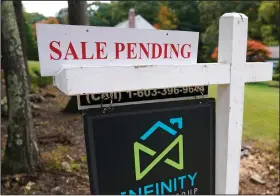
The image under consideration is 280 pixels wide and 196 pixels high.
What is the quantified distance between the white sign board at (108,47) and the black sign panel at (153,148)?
19 centimetres

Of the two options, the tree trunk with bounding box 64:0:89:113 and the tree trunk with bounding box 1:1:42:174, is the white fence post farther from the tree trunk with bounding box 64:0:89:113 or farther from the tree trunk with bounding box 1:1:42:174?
the tree trunk with bounding box 64:0:89:113

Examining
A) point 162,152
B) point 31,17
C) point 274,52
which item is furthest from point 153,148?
point 31,17

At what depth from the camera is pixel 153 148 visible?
1.33 metres

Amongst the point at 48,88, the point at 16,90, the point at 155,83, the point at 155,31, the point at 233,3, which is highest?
the point at 233,3

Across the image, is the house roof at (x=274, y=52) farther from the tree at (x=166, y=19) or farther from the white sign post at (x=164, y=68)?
the white sign post at (x=164, y=68)

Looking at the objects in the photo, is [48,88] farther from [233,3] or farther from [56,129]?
[233,3]

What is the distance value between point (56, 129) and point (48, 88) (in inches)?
216

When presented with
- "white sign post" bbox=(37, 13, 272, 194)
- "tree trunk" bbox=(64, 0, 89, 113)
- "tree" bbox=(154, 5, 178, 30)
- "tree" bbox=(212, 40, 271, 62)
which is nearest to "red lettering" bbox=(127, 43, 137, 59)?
"white sign post" bbox=(37, 13, 272, 194)

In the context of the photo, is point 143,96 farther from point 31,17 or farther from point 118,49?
point 31,17

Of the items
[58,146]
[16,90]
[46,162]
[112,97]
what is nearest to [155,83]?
[112,97]

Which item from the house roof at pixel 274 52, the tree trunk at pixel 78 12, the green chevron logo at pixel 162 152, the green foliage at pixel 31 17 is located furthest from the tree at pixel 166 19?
the green chevron logo at pixel 162 152

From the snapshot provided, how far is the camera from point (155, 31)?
4.23ft

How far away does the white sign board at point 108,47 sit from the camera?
3.71ft

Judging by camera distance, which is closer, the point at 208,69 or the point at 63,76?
the point at 63,76
